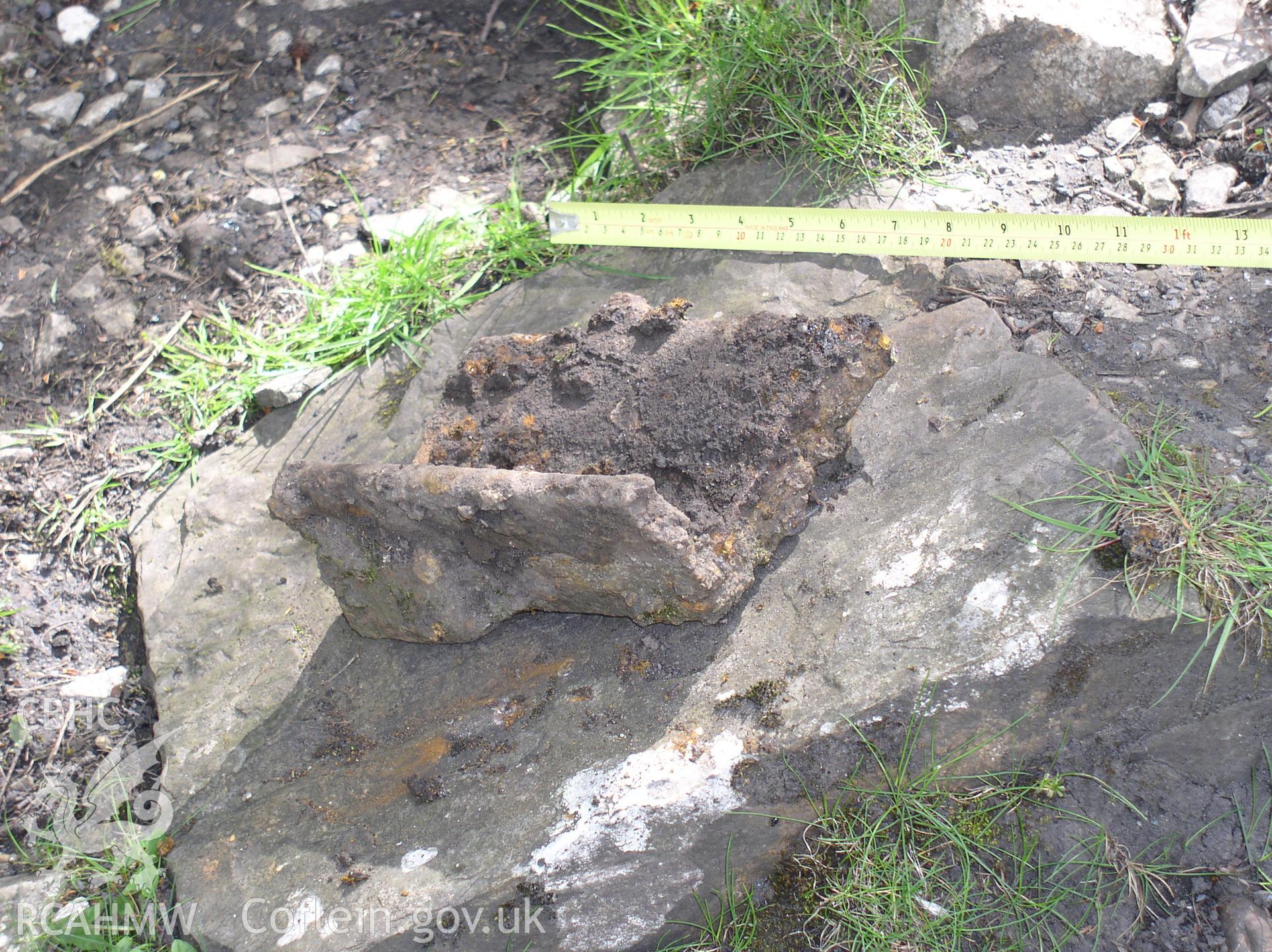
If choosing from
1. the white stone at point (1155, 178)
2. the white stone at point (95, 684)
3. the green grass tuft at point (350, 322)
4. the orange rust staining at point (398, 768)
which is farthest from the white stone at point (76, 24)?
the white stone at point (1155, 178)

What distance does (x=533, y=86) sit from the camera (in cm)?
473

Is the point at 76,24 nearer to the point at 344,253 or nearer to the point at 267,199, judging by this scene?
→ the point at 267,199

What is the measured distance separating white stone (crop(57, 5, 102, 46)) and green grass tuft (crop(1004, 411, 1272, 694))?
16.2ft

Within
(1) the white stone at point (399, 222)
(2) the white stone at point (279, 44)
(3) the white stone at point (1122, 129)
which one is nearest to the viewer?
(3) the white stone at point (1122, 129)

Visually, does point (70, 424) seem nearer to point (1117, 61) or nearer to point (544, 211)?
point (544, 211)

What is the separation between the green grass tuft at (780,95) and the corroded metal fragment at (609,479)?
1239 mm

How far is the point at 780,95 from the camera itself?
3.63 meters

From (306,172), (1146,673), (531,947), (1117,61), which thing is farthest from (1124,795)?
(306,172)

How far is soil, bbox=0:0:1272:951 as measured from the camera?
2.71 metres

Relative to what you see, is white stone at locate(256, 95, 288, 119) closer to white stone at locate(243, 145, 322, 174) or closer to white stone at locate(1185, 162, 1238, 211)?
white stone at locate(243, 145, 322, 174)

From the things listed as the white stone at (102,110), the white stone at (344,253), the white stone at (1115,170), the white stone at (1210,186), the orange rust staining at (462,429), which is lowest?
the white stone at (1210,186)

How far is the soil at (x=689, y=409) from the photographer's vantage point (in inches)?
98.5

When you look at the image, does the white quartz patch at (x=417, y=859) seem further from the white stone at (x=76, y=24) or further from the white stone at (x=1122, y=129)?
the white stone at (x=76, y=24)

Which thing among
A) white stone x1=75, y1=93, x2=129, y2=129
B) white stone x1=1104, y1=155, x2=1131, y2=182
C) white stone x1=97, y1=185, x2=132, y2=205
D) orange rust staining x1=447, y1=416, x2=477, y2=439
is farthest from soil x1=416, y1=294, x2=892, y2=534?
white stone x1=75, y1=93, x2=129, y2=129
